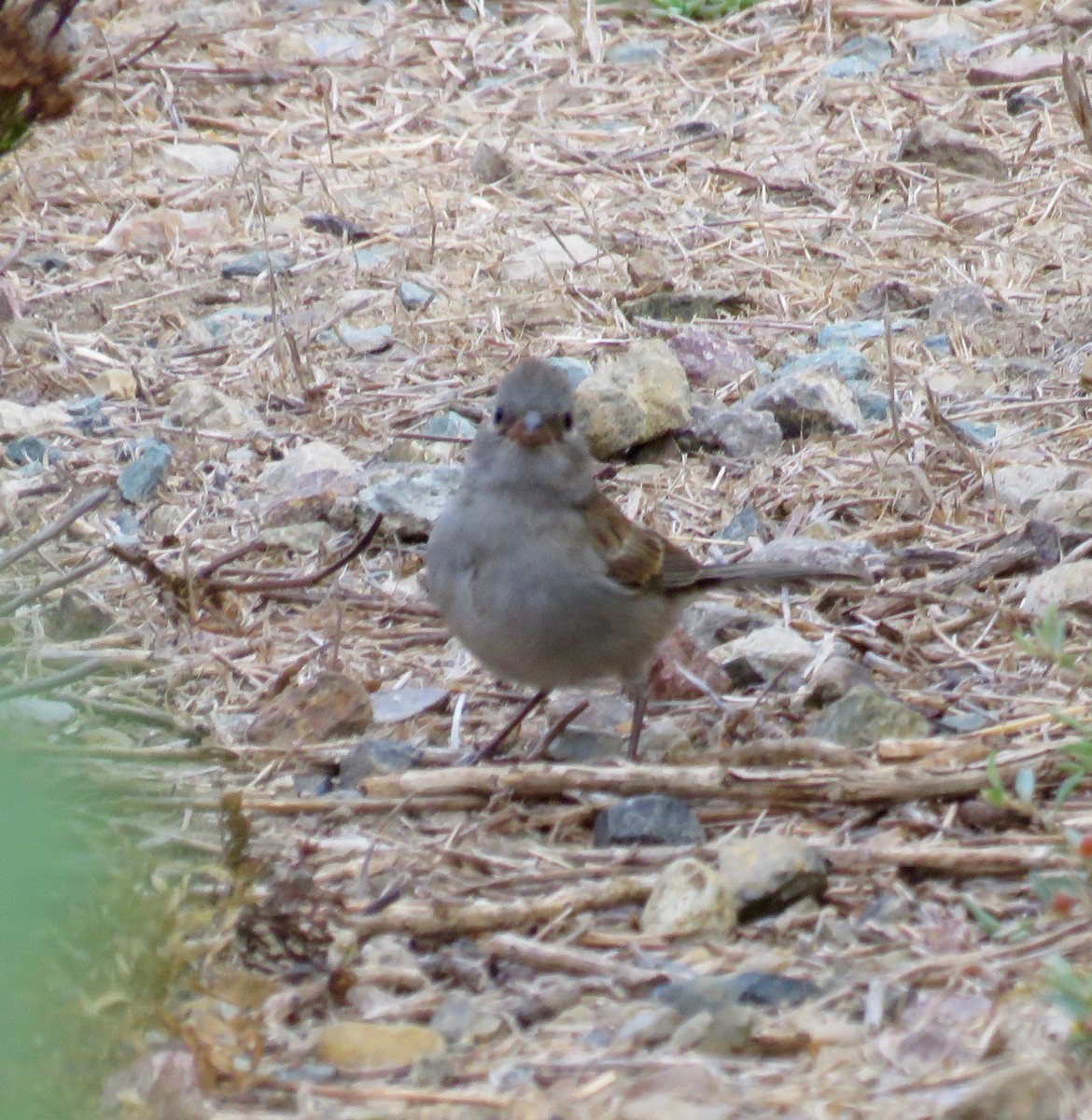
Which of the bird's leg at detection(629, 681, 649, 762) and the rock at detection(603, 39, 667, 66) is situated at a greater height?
the rock at detection(603, 39, 667, 66)

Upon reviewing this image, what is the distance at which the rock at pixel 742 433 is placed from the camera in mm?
6191

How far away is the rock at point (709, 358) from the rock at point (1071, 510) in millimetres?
1515

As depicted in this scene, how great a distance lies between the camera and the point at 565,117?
894 cm

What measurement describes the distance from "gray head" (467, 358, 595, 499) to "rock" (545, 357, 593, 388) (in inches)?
63.1

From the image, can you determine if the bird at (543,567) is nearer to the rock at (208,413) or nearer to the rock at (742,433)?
the rock at (742,433)

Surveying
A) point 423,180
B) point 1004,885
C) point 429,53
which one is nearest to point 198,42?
point 429,53

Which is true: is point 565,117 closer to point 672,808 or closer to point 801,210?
point 801,210

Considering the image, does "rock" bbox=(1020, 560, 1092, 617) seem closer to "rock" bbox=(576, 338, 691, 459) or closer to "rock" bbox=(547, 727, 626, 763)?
"rock" bbox=(547, 727, 626, 763)

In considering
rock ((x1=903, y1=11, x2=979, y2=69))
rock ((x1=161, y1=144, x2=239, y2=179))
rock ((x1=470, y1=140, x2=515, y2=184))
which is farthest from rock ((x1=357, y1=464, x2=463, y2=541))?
rock ((x1=903, y1=11, x2=979, y2=69))

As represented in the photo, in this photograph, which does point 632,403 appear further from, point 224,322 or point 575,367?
point 224,322

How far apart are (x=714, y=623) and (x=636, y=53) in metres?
5.03

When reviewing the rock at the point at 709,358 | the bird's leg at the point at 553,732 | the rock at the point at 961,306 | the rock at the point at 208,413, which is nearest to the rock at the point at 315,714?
the bird's leg at the point at 553,732

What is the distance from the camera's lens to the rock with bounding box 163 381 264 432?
6414 millimetres

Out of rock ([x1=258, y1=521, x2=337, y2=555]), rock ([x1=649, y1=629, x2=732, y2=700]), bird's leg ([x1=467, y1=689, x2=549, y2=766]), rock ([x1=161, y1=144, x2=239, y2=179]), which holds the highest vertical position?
rock ([x1=161, y1=144, x2=239, y2=179])
